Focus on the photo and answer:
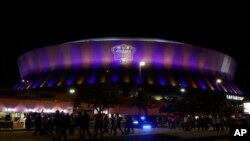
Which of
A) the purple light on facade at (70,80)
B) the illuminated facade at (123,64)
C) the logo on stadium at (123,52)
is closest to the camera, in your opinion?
the purple light on facade at (70,80)

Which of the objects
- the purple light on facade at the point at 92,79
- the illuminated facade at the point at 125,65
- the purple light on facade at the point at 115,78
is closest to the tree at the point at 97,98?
the illuminated facade at the point at 125,65

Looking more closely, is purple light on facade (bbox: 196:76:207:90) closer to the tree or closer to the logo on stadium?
the logo on stadium

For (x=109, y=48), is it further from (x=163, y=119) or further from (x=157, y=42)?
(x=163, y=119)

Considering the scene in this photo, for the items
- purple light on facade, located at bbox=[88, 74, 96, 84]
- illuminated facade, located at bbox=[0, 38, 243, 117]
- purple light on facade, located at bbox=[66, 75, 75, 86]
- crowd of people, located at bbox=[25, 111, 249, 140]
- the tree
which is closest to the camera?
crowd of people, located at bbox=[25, 111, 249, 140]

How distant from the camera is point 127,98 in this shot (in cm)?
6888

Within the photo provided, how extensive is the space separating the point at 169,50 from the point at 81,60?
65.3ft

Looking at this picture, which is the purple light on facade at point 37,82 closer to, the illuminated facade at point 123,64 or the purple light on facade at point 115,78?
the illuminated facade at point 123,64

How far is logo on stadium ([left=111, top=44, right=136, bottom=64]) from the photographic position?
87.1 m

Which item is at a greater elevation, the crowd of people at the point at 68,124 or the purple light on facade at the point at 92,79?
the purple light on facade at the point at 92,79

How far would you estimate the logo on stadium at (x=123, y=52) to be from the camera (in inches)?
3428

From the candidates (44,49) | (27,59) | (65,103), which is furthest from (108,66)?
(65,103)

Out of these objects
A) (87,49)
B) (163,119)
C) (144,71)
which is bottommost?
(163,119)

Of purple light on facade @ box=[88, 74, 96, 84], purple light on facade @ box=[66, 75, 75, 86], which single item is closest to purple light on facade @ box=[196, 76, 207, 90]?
purple light on facade @ box=[88, 74, 96, 84]

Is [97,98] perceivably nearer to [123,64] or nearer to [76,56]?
[123,64]
